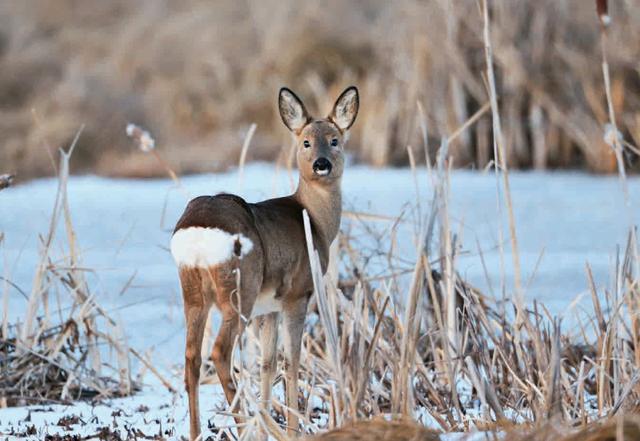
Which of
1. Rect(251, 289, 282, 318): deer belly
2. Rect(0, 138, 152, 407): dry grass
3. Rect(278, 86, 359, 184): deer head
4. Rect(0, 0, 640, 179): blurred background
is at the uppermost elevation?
Rect(0, 0, 640, 179): blurred background

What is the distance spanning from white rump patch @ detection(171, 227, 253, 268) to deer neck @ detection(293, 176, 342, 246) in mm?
955

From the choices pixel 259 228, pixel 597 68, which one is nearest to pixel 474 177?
pixel 597 68

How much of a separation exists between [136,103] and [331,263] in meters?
11.7

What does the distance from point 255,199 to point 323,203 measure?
503 centimetres

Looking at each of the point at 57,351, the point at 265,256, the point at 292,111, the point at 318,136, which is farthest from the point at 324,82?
the point at 265,256

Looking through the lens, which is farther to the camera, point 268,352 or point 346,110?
point 346,110

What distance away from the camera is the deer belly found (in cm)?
476

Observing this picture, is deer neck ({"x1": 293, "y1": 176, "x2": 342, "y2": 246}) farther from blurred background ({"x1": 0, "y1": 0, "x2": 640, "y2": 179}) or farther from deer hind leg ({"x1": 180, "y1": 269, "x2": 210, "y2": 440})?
blurred background ({"x1": 0, "y1": 0, "x2": 640, "y2": 179})

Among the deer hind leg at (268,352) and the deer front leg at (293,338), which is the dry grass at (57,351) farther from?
the deer front leg at (293,338)

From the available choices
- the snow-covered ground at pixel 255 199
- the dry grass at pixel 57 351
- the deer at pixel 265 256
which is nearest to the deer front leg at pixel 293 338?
the deer at pixel 265 256

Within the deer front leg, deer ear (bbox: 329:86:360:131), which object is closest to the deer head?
deer ear (bbox: 329:86:360:131)

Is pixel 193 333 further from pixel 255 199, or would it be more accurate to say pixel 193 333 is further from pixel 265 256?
pixel 255 199

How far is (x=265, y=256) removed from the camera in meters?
4.69

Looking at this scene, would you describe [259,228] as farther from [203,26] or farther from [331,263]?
[203,26]
